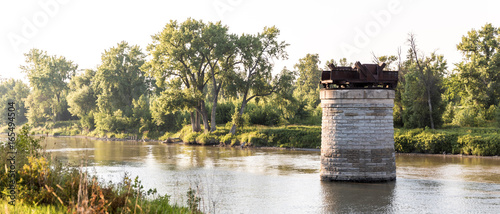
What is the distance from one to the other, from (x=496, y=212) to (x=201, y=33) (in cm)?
4305

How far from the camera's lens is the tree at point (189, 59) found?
2125 inches

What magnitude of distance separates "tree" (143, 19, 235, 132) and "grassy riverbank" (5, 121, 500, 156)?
150 inches

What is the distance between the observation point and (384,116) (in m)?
22.9

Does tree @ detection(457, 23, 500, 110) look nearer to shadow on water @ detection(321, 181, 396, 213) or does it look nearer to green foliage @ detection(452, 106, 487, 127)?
green foliage @ detection(452, 106, 487, 127)

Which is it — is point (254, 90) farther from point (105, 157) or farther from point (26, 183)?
point (26, 183)

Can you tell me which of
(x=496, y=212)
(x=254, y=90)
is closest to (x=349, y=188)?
(x=496, y=212)

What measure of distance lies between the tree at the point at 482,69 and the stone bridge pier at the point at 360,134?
111 feet

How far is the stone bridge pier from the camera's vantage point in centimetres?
2261

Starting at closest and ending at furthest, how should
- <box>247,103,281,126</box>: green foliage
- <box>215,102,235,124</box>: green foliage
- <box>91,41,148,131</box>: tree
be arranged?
<box>247,103,281,126</box>: green foliage, <box>215,102,235,124</box>: green foliage, <box>91,41,148,131</box>: tree

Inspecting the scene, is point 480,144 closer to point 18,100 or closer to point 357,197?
point 357,197

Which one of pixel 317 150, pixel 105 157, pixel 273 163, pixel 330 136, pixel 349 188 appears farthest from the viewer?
pixel 317 150

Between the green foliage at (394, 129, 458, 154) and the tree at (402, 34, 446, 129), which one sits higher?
the tree at (402, 34, 446, 129)

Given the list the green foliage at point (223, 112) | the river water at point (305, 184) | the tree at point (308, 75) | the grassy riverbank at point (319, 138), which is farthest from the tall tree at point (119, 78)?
the river water at point (305, 184)

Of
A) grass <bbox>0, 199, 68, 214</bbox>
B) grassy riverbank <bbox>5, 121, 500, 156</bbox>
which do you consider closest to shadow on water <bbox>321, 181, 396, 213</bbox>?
grass <bbox>0, 199, 68, 214</bbox>
